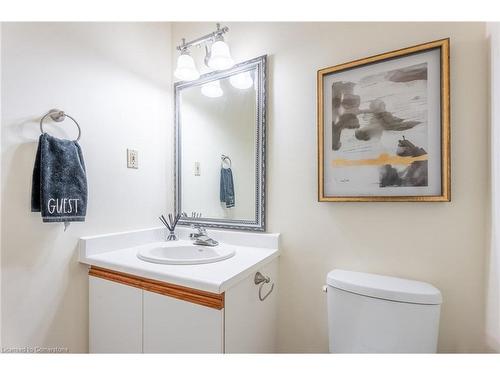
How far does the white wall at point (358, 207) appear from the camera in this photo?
0.91m

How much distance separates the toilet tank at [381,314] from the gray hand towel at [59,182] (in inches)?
44.2

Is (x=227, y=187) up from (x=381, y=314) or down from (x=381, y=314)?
up

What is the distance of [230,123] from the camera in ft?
4.65

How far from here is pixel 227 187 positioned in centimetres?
143

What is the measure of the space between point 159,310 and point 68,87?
104 centimetres

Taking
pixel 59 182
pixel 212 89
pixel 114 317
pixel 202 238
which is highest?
pixel 212 89

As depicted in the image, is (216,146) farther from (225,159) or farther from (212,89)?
(212,89)

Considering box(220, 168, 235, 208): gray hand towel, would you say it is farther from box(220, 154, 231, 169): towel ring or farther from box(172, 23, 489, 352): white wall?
box(172, 23, 489, 352): white wall

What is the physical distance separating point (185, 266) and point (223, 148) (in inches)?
28.1

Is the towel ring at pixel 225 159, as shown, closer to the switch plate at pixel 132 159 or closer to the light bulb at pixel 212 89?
the light bulb at pixel 212 89

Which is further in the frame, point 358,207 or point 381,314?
point 358,207

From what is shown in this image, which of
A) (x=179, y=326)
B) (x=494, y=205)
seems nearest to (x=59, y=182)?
(x=179, y=326)
